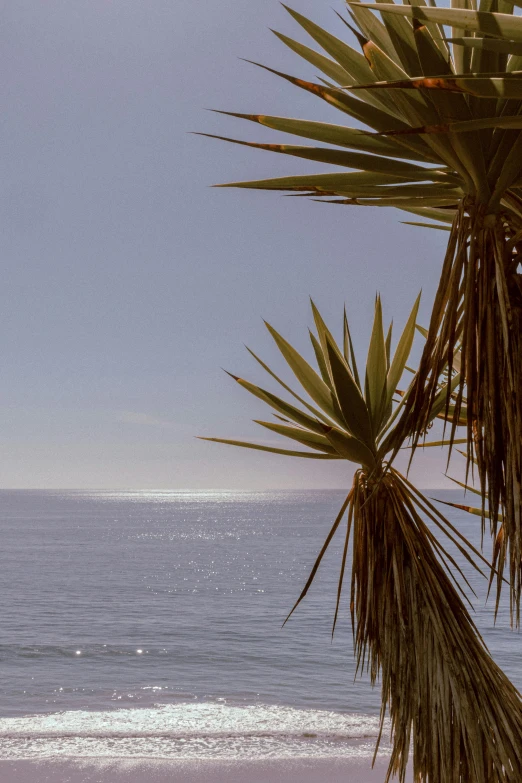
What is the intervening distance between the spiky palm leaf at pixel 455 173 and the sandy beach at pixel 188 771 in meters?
11.4

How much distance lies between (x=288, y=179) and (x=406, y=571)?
1594 mm

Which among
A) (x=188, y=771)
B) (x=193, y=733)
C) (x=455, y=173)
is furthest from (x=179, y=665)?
(x=455, y=173)

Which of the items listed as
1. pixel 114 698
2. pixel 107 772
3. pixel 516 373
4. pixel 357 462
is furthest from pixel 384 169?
pixel 114 698

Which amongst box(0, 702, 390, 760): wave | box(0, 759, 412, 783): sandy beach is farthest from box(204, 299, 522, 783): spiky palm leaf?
box(0, 702, 390, 760): wave

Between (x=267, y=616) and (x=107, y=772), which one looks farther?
(x=267, y=616)

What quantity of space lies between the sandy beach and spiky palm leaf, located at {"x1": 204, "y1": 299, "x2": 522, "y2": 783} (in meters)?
10.3

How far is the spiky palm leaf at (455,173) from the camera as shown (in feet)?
6.19

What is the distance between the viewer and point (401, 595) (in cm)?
272

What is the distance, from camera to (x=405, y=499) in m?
2.92

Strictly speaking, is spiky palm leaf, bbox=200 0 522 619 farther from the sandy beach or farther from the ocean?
the sandy beach

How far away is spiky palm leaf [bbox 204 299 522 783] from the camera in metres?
2.52

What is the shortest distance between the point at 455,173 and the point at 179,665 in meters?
23.8

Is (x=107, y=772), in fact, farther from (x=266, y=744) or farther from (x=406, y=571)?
(x=406, y=571)

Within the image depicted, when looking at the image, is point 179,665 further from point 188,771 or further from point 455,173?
point 455,173
